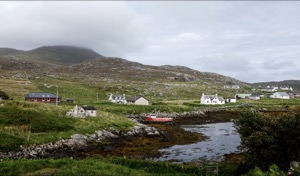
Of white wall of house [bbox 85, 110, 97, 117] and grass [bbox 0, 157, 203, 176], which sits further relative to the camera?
white wall of house [bbox 85, 110, 97, 117]

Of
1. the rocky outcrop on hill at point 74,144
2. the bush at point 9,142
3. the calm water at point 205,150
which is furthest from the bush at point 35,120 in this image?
the calm water at point 205,150

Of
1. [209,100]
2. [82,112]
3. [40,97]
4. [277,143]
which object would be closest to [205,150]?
[277,143]

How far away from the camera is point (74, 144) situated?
158 feet

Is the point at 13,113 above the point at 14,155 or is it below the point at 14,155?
above

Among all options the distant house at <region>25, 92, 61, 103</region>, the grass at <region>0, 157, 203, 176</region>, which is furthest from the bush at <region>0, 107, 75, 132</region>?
the distant house at <region>25, 92, 61, 103</region>

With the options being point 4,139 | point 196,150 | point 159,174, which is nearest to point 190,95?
point 196,150

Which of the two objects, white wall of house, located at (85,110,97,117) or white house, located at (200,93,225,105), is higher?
white house, located at (200,93,225,105)

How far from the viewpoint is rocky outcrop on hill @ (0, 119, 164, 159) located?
41.8 metres

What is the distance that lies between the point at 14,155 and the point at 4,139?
4759 mm

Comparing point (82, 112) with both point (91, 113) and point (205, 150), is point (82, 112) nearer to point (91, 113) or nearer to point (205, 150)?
point (91, 113)

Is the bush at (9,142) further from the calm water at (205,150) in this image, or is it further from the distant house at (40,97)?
the distant house at (40,97)

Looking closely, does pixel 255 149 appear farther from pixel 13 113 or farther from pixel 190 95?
pixel 190 95

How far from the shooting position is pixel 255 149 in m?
30.4

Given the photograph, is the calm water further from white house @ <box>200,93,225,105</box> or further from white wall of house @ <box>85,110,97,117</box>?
white house @ <box>200,93,225,105</box>
